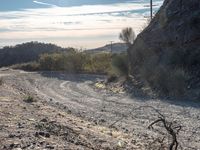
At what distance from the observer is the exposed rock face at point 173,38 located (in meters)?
38.1

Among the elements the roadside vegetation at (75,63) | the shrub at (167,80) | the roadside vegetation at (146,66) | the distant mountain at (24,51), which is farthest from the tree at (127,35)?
the distant mountain at (24,51)

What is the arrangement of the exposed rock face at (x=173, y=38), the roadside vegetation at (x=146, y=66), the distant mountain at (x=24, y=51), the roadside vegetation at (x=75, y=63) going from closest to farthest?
the roadside vegetation at (x=146, y=66) < the exposed rock face at (x=173, y=38) < the roadside vegetation at (x=75, y=63) < the distant mountain at (x=24, y=51)

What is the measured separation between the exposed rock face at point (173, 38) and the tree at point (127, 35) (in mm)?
10629

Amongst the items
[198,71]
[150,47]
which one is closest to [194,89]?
[198,71]

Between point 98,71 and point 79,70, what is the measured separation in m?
2.96

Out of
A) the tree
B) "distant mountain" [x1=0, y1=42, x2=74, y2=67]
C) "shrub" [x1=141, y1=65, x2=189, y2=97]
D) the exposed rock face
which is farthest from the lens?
"distant mountain" [x1=0, y1=42, x2=74, y2=67]

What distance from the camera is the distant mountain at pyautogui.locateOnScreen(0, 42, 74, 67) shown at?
135 m

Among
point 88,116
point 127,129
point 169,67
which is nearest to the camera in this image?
point 127,129

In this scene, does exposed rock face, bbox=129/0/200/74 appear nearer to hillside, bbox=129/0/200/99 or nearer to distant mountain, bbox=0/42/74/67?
hillside, bbox=129/0/200/99

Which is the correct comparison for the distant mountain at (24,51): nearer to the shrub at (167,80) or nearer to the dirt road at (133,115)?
the shrub at (167,80)

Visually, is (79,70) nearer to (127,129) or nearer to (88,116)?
(88,116)

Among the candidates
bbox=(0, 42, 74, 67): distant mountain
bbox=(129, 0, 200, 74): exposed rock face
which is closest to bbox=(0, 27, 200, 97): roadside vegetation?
bbox=(129, 0, 200, 74): exposed rock face

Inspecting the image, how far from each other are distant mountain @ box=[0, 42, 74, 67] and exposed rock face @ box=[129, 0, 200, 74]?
88214 millimetres

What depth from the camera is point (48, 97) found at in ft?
106
